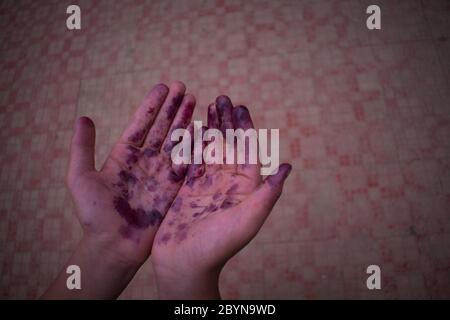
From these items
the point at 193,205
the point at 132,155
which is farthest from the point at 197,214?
the point at 132,155

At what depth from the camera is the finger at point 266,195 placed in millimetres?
622

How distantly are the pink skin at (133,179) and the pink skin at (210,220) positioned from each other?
50mm

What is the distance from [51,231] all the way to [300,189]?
831 mm

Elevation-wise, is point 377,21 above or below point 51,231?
above

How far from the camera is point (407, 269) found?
2.91 feet

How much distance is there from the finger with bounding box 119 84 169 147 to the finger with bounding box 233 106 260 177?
0.78ft

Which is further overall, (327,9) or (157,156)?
(327,9)

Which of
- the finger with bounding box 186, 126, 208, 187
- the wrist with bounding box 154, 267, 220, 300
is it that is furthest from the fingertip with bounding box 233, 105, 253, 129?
the wrist with bounding box 154, 267, 220, 300

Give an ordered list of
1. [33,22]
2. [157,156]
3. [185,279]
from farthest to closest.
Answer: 1. [33,22]
2. [157,156]
3. [185,279]

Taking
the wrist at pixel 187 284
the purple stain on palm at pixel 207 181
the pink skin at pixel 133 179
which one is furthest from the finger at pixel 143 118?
the wrist at pixel 187 284

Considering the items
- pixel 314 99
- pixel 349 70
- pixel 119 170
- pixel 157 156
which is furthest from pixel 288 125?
pixel 119 170

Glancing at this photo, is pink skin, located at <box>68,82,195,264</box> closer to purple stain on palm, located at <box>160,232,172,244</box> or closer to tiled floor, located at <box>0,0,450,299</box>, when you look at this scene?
purple stain on palm, located at <box>160,232,172,244</box>

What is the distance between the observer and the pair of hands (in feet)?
2.21
